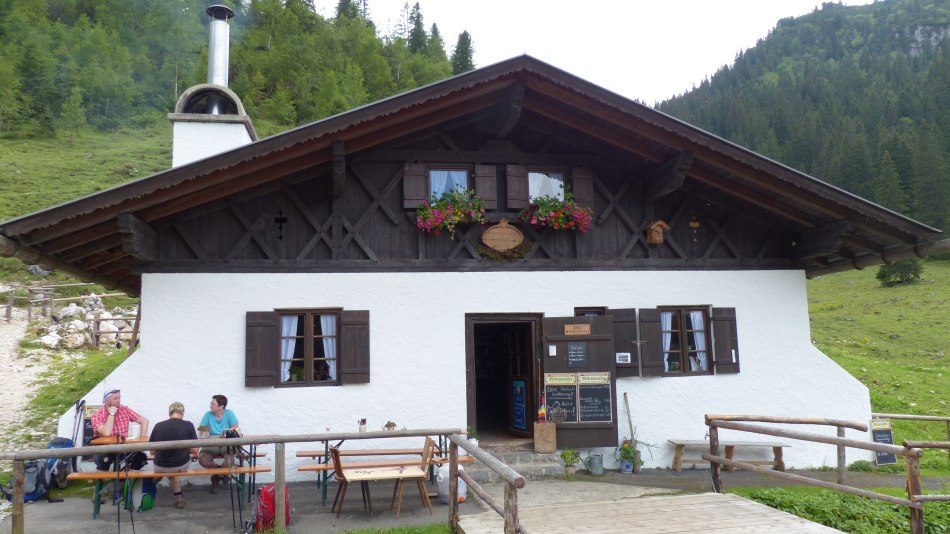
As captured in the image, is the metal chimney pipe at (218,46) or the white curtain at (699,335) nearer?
the white curtain at (699,335)

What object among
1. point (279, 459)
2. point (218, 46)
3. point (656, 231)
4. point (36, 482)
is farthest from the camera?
point (218, 46)

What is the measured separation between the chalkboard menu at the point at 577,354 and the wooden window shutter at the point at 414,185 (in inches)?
111

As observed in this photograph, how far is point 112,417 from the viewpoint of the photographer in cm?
756

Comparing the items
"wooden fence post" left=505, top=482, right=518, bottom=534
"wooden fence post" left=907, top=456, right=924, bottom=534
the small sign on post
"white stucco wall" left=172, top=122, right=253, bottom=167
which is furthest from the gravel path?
the small sign on post

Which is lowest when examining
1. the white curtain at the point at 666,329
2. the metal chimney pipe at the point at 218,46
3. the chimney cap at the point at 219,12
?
the white curtain at the point at 666,329

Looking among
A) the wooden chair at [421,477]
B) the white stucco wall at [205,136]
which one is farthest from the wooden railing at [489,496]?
the white stucco wall at [205,136]

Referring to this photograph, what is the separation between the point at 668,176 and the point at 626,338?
2301 mm

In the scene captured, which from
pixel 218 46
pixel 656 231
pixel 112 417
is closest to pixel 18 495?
pixel 112 417

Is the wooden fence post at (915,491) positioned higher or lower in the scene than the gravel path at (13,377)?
lower

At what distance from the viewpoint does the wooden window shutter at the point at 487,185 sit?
9336mm

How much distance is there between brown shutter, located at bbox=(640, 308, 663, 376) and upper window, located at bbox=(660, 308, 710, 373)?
219mm

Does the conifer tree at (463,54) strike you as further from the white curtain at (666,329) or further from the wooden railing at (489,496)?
the wooden railing at (489,496)

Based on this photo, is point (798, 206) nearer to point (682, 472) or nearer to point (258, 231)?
point (682, 472)

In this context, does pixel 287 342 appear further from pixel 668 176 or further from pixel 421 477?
pixel 668 176
